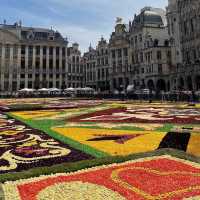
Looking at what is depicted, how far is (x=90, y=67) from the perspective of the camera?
4065 inches

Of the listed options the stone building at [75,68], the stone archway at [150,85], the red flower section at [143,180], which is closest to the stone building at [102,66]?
the stone building at [75,68]

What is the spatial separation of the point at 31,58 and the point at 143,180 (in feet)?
293

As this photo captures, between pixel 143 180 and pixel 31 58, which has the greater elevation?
pixel 31 58

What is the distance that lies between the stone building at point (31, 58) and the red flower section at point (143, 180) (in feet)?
281

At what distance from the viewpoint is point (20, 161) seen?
594 cm

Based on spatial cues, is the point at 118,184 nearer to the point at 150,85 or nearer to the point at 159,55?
the point at 159,55

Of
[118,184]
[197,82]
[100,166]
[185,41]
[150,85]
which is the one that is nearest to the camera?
[118,184]

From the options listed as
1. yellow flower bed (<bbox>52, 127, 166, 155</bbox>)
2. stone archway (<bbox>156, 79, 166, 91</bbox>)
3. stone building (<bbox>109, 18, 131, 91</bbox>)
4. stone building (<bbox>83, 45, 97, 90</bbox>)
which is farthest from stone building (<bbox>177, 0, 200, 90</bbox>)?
stone building (<bbox>83, 45, 97, 90</bbox>)

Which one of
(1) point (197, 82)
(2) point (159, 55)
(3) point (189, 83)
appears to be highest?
(2) point (159, 55)

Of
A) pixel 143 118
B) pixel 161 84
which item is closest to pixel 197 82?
pixel 161 84

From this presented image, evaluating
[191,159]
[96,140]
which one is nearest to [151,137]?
[96,140]

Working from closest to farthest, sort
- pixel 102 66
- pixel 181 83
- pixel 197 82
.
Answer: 1. pixel 197 82
2. pixel 181 83
3. pixel 102 66

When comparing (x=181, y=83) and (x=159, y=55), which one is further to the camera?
(x=159, y=55)

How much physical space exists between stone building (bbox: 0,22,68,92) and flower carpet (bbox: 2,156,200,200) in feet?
281
